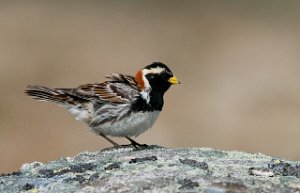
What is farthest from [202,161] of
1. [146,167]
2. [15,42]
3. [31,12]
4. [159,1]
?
[159,1]

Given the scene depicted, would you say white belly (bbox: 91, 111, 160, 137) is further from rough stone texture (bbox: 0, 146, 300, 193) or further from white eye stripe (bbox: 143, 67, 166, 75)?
rough stone texture (bbox: 0, 146, 300, 193)

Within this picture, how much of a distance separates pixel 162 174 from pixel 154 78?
4249 millimetres

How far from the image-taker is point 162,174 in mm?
9742

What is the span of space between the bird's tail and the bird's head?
1049mm

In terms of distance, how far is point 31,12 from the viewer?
133 ft

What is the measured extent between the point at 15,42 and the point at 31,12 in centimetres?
434

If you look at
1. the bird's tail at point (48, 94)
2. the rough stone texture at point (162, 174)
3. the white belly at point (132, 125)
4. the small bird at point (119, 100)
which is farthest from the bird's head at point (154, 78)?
the rough stone texture at point (162, 174)

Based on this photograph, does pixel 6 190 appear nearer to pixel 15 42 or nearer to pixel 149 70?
pixel 149 70

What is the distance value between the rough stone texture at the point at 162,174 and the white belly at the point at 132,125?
217 cm

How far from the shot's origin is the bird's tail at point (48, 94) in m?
14.3

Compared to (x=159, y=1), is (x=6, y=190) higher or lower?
lower

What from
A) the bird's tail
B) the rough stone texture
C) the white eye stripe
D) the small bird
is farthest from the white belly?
the rough stone texture

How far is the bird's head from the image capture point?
45.3 feet

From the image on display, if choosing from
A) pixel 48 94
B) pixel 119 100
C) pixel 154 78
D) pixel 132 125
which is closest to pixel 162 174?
pixel 132 125
